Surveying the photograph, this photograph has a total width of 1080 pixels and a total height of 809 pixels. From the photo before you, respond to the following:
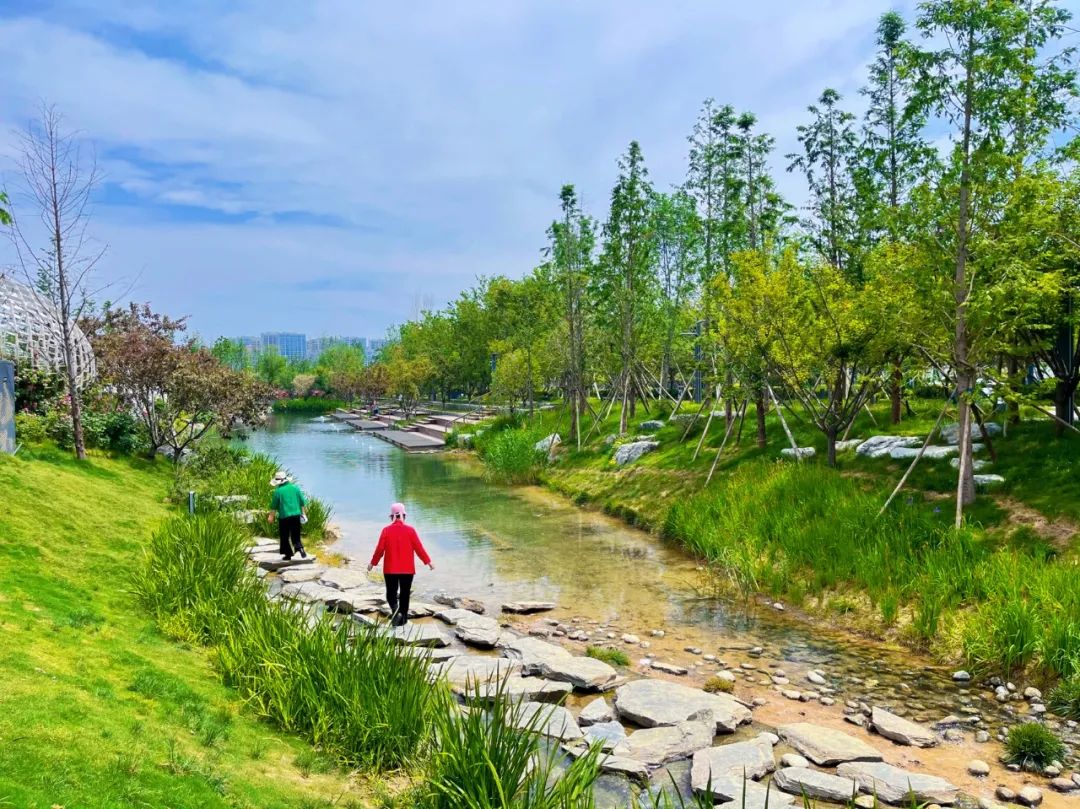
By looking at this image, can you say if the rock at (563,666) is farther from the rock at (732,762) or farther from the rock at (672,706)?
the rock at (732,762)

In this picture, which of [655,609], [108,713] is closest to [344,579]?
[655,609]

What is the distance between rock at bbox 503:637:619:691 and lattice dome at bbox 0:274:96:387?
17176 mm

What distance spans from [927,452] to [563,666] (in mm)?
9842

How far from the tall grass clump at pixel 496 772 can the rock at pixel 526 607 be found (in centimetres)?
651

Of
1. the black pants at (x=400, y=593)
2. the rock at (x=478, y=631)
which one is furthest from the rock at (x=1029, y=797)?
the black pants at (x=400, y=593)

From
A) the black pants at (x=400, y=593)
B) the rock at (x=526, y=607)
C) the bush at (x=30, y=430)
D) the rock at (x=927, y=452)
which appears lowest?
the rock at (x=526, y=607)

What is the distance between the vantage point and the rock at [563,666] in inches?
328

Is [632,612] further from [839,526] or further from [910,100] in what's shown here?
[910,100]

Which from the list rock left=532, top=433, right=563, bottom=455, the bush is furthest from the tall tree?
the bush

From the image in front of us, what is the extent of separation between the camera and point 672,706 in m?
7.56

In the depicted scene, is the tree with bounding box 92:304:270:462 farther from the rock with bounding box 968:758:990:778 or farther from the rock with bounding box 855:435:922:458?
the rock with bounding box 968:758:990:778

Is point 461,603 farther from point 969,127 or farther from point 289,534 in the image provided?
point 969,127

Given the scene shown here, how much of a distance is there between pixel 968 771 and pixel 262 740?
6126mm

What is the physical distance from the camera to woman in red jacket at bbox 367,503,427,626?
9.66 m
